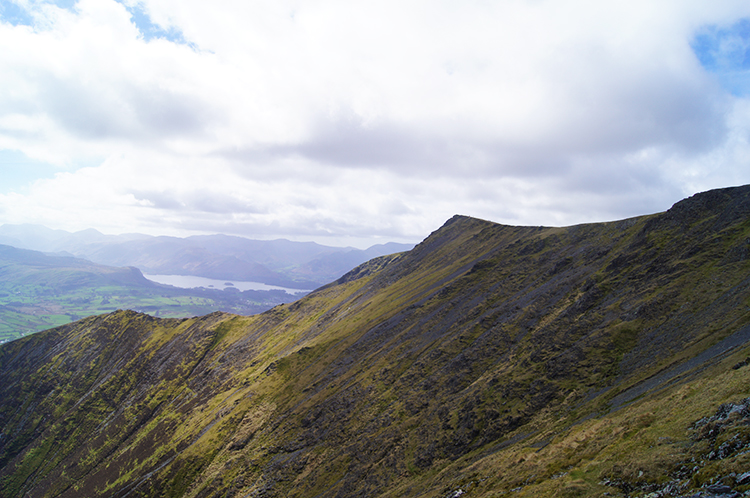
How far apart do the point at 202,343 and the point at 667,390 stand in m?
188

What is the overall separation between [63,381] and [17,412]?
70.2ft

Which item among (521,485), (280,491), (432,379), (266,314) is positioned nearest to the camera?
(521,485)

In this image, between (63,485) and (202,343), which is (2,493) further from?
(202,343)

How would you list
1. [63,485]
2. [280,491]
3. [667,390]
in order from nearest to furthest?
1. [667,390]
2. [280,491]
3. [63,485]

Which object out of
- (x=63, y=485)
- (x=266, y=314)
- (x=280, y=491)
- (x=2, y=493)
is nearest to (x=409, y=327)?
(x=280, y=491)

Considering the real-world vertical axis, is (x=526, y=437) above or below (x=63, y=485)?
above

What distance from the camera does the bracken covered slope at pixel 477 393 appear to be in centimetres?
3100

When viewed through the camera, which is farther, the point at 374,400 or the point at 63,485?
the point at 63,485

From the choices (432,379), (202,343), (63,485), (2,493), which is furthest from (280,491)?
(2,493)

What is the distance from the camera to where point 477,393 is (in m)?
62.7

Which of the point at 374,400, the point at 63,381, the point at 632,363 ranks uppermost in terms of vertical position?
A: the point at 632,363

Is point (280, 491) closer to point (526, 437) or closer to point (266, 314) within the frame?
point (526, 437)

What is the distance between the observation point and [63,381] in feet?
573

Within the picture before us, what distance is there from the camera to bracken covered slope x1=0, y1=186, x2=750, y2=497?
31000 millimetres
